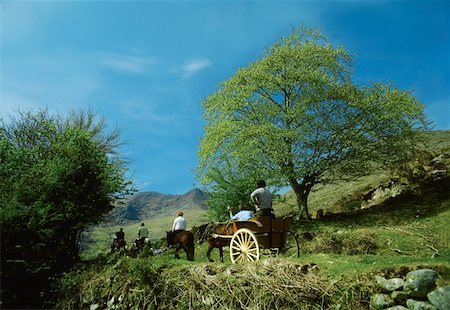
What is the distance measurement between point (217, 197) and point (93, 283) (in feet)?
61.9

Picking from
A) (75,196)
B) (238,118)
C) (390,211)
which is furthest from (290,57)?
(75,196)

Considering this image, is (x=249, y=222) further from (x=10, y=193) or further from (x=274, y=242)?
(x=10, y=193)

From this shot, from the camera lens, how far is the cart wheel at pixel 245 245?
12.0 meters

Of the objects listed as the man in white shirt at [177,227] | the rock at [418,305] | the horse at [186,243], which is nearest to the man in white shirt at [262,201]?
the horse at [186,243]

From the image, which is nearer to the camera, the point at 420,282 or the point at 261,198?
the point at 420,282

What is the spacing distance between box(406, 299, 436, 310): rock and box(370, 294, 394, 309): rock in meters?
0.37

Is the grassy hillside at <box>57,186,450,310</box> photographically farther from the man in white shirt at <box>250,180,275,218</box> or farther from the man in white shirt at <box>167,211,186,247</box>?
the man in white shirt at <box>167,211,186,247</box>

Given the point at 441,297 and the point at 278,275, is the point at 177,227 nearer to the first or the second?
the point at 278,275

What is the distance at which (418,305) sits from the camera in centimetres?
786

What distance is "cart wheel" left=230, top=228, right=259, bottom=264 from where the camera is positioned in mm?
12047

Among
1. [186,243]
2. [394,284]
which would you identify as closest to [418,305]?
[394,284]

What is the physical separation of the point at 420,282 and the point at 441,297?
1.57 feet

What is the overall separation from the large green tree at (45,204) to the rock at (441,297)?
1200cm

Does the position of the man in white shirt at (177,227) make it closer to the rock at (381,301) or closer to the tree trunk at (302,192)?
the rock at (381,301)
